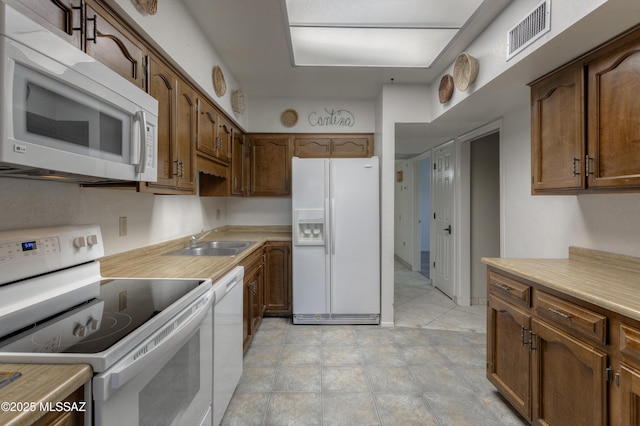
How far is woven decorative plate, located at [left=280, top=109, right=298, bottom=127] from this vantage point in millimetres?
3551

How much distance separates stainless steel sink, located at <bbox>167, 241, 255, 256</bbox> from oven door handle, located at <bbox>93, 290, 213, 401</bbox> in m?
1.17

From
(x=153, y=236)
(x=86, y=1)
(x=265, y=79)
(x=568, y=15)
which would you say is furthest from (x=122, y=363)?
(x=265, y=79)

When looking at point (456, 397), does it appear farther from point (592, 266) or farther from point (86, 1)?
point (86, 1)

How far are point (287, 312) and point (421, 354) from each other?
55.5 inches

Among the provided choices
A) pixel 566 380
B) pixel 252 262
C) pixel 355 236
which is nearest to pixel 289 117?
pixel 355 236

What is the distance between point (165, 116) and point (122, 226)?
0.71m

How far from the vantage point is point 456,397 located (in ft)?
6.36

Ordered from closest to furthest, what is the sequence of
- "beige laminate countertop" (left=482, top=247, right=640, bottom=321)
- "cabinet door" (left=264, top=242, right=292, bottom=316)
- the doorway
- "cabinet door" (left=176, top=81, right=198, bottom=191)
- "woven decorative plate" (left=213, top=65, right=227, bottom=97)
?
"beige laminate countertop" (left=482, top=247, right=640, bottom=321) → "cabinet door" (left=176, top=81, right=198, bottom=191) → "woven decorative plate" (left=213, top=65, right=227, bottom=97) → "cabinet door" (left=264, top=242, right=292, bottom=316) → the doorway

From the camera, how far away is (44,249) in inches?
45.2

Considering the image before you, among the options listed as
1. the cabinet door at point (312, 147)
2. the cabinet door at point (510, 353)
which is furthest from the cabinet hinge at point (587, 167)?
the cabinet door at point (312, 147)

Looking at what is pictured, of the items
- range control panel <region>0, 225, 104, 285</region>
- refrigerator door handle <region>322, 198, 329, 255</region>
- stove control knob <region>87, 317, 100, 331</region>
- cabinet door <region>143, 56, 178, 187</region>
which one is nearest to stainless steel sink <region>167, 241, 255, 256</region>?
refrigerator door handle <region>322, 198, 329, 255</region>

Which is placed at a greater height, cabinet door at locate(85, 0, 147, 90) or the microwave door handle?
cabinet door at locate(85, 0, 147, 90)

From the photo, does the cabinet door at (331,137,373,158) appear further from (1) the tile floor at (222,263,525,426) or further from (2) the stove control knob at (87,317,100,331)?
(2) the stove control knob at (87,317,100,331)

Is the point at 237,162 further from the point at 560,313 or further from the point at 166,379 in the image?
the point at 560,313
